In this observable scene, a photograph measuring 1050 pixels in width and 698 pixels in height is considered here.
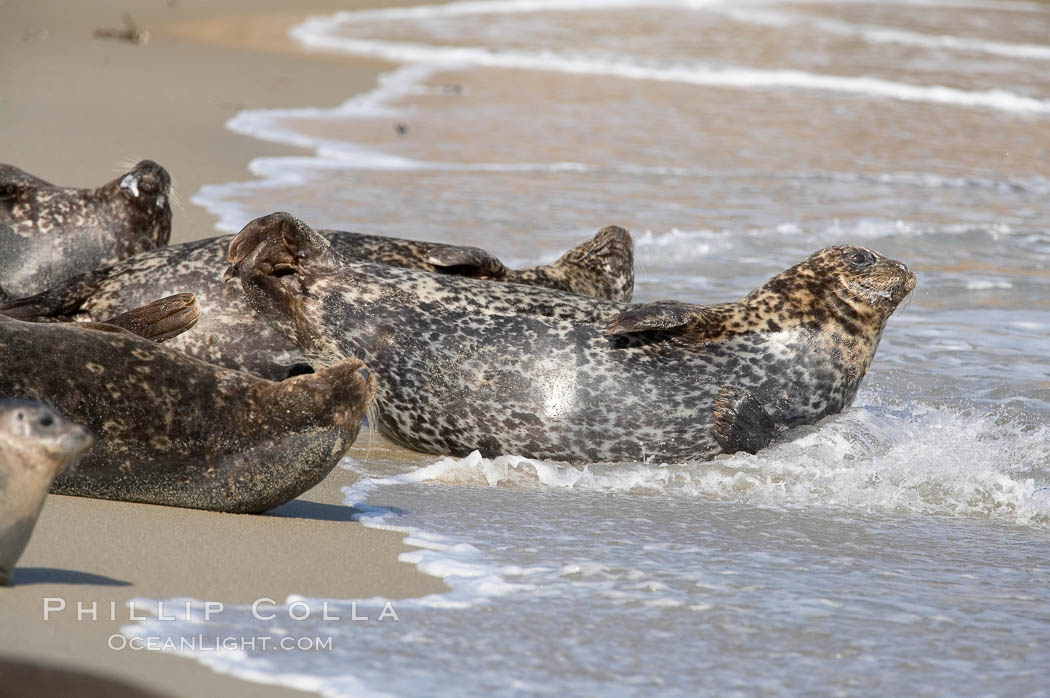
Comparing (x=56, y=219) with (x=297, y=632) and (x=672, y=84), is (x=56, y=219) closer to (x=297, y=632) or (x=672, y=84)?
(x=297, y=632)

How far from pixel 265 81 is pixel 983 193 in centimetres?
815

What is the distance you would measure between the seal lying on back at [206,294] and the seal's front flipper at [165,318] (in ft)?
2.29

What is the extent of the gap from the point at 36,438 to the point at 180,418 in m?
0.99

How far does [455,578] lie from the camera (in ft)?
12.8

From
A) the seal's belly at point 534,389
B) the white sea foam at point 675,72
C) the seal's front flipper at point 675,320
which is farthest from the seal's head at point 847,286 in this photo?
the white sea foam at point 675,72

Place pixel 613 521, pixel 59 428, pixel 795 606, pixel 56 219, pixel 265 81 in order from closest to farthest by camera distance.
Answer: pixel 59 428 → pixel 795 606 → pixel 613 521 → pixel 56 219 → pixel 265 81

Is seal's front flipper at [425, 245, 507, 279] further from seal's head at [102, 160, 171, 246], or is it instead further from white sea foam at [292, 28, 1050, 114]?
white sea foam at [292, 28, 1050, 114]

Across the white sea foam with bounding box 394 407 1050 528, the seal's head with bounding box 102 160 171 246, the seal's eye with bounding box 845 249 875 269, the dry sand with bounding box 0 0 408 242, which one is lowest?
the white sea foam with bounding box 394 407 1050 528

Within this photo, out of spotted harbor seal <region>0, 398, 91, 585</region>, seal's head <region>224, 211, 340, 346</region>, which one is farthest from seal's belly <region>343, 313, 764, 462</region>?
spotted harbor seal <region>0, 398, 91, 585</region>

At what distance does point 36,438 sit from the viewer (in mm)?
3314

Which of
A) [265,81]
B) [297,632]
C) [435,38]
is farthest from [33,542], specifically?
[435,38]

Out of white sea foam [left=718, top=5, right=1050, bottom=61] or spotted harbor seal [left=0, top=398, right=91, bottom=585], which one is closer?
spotted harbor seal [left=0, top=398, right=91, bottom=585]

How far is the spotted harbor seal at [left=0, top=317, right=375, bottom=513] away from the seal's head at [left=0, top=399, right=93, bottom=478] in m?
0.84

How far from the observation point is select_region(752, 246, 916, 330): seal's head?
6125 mm
